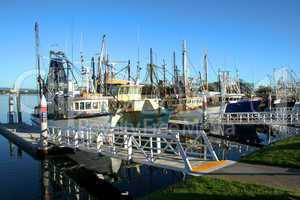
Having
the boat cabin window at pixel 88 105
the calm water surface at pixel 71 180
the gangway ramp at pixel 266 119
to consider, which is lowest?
the calm water surface at pixel 71 180

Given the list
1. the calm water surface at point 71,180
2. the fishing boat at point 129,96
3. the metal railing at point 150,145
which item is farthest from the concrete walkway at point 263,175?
the fishing boat at point 129,96

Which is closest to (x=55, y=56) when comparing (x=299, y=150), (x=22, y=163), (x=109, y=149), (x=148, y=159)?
(x=22, y=163)

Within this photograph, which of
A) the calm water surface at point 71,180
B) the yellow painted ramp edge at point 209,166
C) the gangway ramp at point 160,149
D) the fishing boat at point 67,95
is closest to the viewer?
the yellow painted ramp edge at point 209,166

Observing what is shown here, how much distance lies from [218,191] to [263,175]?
7.75ft

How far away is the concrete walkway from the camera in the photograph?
905cm

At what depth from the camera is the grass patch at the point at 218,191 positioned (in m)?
7.98

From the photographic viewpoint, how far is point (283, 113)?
101 ft

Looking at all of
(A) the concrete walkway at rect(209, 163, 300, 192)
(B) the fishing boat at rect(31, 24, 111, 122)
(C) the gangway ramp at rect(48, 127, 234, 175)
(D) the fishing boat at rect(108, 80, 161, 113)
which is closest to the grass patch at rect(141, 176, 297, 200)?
(A) the concrete walkway at rect(209, 163, 300, 192)

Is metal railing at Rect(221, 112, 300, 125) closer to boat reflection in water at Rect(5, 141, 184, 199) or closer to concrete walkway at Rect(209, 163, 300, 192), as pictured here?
boat reflection in water at Rect(5, 141, 184, 199)

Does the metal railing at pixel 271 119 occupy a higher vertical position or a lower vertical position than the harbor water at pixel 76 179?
higher

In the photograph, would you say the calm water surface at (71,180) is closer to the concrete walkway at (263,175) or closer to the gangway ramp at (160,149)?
the gangway ramp at (160,149)

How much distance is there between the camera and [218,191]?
852cm

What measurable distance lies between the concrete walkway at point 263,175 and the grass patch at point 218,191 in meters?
0.56

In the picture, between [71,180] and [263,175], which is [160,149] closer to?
[263,175]
